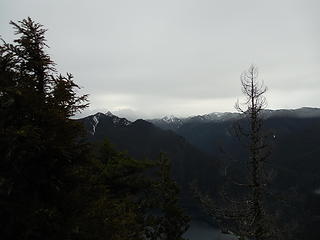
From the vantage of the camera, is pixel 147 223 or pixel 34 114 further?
pixel 147 223

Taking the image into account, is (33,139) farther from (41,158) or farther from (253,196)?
(253,196)

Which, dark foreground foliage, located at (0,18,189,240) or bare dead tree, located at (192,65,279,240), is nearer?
dark foreground foliage, located at (0,18,189,240)

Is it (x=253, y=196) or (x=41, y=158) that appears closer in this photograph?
(x=41, y=158)

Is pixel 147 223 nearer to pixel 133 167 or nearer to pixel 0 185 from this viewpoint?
pixel 133 167

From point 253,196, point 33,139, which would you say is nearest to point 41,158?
point 33,139

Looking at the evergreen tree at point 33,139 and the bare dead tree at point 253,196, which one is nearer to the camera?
the evergreen tree at point 33,139

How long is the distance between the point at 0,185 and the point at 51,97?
3.10 metres

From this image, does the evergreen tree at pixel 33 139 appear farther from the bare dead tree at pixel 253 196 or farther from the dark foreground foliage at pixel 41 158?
the bare dead tree at pixel 253 196

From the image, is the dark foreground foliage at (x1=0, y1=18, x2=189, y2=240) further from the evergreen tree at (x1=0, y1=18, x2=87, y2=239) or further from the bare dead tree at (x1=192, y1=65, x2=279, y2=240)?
the bare dead tree at (x1=192, y1=65, x2=279, y2=240)

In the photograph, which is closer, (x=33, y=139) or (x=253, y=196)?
(x=33, y=139)

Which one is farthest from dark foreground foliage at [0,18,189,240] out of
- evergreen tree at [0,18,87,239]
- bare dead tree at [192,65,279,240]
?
bare dead tree at [192,65,279,240]

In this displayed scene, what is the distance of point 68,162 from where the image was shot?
12.2 meters

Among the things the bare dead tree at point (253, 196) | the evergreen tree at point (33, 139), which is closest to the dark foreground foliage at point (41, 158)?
the evergreen tree at point (33, 139)

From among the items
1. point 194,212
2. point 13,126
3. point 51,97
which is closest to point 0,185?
point 13,126
